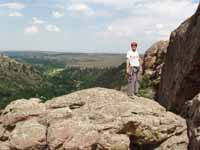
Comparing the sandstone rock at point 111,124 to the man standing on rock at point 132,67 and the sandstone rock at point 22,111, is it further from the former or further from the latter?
the man standing on rock at point 132,67

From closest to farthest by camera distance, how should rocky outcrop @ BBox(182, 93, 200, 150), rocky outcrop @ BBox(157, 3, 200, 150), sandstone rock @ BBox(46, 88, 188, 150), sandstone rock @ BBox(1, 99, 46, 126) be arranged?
1. rocky outcrop @ BBox(182, 93, 200, 150)
2. sandstone rock @ BBox(46, 88, 188, 150)
3. sandstone rock @ BBox(1, 99, 46, 126)
4. rocky outcrop @ BBox(157, 3, 200, 150)

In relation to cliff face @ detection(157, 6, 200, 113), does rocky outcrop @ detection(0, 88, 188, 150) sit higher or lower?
lower

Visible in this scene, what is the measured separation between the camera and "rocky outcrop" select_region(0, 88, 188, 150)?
2417cm

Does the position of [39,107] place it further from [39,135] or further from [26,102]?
[39,135]

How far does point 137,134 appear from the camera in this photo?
25516 millimetres

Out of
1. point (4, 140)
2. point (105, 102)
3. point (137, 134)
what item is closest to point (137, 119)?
point (137, 134)

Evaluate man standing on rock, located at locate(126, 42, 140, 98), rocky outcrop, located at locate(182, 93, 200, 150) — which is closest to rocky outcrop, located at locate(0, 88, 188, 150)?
man standing on rock, located at locate(126, 42, 140, 98)

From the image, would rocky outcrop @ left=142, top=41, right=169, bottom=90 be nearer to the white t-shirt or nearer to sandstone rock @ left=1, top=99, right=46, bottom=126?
the white t-shirt

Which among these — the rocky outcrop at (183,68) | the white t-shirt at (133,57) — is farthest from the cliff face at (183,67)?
the white t-shirt at (133,57)

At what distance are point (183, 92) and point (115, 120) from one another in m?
8.33

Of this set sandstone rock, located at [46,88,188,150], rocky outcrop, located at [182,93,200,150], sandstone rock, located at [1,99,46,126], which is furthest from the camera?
sandstone rock, located at [1,99,46,126]

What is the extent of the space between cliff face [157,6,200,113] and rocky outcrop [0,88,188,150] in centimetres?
431

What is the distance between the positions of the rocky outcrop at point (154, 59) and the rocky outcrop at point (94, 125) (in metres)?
17.5

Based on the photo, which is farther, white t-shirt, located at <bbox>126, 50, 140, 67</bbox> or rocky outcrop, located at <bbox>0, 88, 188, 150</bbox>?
white t-shirt, located at <bbox>126, 50, 140, 67</bbox>
